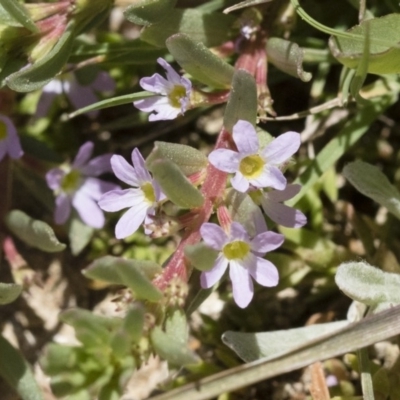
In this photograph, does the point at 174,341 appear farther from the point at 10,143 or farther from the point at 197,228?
the point at 10,143

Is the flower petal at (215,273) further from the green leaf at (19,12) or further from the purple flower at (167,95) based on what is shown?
the green leaf at (19,12)

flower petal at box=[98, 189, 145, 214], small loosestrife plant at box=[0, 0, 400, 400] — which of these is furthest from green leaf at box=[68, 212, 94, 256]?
flower petal at box=[98, 189, 145, 214]

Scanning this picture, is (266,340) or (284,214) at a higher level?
(284,214)

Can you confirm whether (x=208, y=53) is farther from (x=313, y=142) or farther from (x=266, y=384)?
(x=266, y=384)

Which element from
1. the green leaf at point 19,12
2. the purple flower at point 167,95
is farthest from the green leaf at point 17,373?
Result: the green leaf at point 19,12

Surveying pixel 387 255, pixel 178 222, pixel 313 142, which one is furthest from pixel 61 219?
pixel 387 255

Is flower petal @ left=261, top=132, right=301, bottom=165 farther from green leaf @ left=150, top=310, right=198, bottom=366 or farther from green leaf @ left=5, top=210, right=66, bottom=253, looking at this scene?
green leaf @ left=5, top=210, right=66, bottom=253

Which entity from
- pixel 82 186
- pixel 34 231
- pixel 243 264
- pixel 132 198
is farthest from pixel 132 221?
pixel 82 186

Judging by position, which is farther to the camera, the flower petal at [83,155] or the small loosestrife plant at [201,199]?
the flower petal at [83,155]
